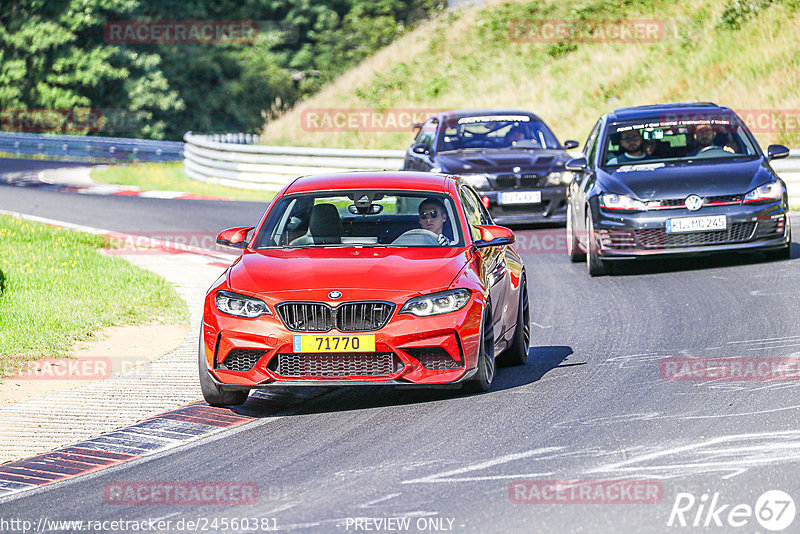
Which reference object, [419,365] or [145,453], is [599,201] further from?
[145,453]

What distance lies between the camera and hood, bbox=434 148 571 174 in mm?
19141

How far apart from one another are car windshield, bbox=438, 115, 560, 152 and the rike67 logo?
1453 cm

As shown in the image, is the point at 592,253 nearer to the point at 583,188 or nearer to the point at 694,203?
the point at 583,188

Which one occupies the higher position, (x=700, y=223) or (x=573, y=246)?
(x=700, y=223)

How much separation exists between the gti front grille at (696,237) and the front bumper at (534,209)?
16.6 feet

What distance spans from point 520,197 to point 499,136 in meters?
2.00

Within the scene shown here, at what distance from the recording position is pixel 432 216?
9656 mm

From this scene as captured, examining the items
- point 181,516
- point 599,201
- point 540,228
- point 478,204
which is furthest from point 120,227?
point 181,516

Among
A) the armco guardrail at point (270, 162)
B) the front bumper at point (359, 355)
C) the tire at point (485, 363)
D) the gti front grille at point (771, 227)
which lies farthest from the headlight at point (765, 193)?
the armco guardrail at point (270, 162)

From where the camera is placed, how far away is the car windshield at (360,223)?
9.52 meters

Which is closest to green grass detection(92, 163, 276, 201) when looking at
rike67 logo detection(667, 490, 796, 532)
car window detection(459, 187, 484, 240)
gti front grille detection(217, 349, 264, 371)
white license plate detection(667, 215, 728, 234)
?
white license plate detection(667, 215, 728, 234)

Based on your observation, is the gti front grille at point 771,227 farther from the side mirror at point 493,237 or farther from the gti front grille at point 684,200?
the side mirror at point 493,237

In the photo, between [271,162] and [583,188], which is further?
[271,162]

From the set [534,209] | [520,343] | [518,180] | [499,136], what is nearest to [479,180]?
[518,180]
